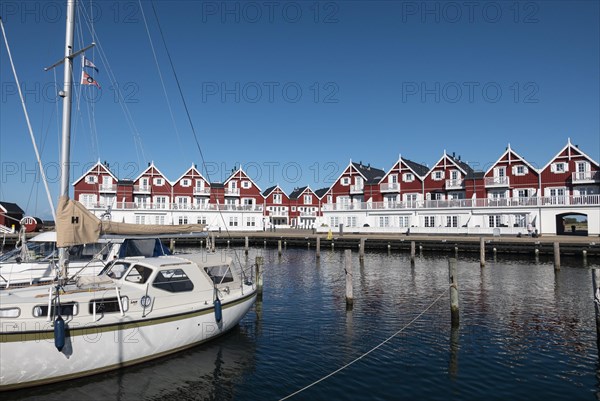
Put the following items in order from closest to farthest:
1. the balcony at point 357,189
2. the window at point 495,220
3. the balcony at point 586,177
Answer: the balcony at point 586,177 → the window at point 495,220 → the balcony at point 357,189

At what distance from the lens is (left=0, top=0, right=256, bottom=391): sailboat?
389 inches

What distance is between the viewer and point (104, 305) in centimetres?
1130

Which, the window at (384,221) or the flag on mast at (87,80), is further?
the window at (384,221)

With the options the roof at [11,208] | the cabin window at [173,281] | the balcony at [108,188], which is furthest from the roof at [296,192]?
the cabin window at [173,281]

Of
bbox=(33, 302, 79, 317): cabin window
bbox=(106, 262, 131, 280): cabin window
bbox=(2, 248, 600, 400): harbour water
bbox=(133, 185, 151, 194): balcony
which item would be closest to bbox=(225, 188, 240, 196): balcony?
bbox=(133, 185, 151, 194): balcony

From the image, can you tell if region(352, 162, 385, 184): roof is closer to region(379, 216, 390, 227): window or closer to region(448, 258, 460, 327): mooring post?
region(379, 216, 390, 227): window

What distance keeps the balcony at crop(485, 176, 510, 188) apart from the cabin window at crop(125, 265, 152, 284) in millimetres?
55145

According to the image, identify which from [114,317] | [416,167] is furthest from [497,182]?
[114,317]

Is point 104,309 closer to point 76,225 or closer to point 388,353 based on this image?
point 76,225

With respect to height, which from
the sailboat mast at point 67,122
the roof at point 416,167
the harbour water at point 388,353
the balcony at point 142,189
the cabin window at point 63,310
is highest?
the roof at point 416,167

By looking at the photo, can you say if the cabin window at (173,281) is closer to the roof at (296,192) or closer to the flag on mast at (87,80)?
the flag on mast at (87,80)

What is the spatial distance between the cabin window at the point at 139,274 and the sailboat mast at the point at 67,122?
2.00m

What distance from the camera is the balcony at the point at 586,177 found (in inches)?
2002

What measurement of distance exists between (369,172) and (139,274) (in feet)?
212
